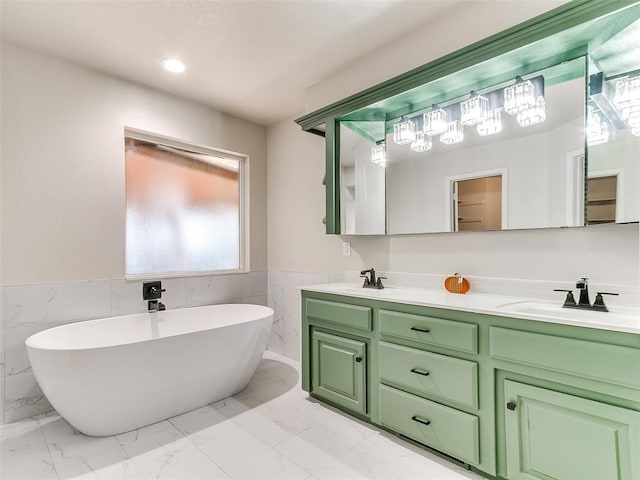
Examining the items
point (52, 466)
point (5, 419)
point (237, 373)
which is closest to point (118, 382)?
point (52, 466)

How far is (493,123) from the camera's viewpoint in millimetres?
2006

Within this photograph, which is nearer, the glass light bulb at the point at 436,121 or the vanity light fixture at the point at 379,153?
the glass light bulb at the point at 436,121

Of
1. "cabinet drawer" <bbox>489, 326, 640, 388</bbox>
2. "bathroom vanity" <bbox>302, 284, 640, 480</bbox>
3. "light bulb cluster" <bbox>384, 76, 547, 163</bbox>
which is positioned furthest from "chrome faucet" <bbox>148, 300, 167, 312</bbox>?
"cabinet drawer" <bbox>489, 326, 640, 388</bbox>

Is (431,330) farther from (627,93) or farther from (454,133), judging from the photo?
(627,93)

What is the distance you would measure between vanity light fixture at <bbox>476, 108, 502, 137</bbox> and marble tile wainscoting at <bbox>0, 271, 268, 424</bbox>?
2.76 metres

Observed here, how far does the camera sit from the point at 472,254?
7.00 feet

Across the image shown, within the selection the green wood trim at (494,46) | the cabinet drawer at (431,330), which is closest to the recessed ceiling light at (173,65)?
the green wood trim at (494,46)

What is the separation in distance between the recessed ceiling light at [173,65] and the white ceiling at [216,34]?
0.16 ft

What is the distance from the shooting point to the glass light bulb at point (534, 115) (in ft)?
6.05

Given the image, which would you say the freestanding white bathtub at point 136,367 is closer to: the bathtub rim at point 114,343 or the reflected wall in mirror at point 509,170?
the bathtub rim at point 114,343

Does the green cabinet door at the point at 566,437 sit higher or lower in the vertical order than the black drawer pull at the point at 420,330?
lower

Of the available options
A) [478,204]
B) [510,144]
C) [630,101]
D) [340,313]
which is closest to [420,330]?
[340,313]

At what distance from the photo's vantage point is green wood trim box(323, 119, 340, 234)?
8.69ft

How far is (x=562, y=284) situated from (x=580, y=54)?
1.17 m
